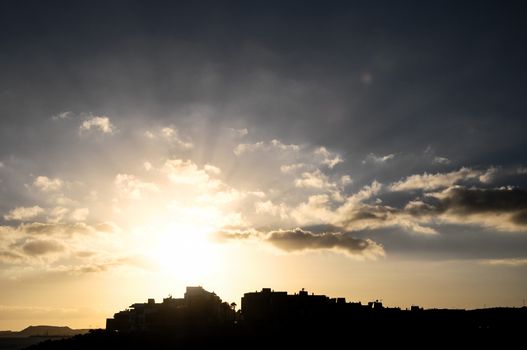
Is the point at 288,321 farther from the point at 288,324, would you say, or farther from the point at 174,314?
the point at 174,314

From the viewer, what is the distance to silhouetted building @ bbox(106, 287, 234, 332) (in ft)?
382

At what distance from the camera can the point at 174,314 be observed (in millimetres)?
119438

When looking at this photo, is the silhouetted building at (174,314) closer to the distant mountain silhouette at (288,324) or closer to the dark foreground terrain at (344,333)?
the distant mountain silhouette at (288,324)

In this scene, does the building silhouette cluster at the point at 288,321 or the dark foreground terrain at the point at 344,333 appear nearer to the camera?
the dark foreground terrain at the point at 344,333

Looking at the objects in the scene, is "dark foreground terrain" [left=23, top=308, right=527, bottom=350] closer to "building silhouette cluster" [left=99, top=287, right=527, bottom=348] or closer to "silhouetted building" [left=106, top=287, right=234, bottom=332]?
"building silhouette cluster" [left=99, top=287, right=527, bottom=348]

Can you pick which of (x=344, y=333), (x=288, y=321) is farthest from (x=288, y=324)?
(x=344, y=333)

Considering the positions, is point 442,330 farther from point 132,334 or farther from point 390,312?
point 132,334

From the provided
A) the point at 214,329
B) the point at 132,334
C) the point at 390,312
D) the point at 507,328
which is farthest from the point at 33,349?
the point at 507,328

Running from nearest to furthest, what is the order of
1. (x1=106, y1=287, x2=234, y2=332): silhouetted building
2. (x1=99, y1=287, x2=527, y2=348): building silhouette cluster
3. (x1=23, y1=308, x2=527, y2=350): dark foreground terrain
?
(x1=23, y1=308, x2=527, y2=350): dark foreground terrain < (x1=99, y1=287, x2=527, y2=348): building silhouette cluster < (x1=106, y1=287, x2=234, y2=332): silhouetted building

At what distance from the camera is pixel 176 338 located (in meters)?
104

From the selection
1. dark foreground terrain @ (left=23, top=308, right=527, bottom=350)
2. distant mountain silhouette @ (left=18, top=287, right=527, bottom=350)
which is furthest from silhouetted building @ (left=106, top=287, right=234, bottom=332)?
dark foreground terrain @ (left=23, top=308, right=527, bottom=350)

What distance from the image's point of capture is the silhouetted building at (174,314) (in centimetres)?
11631

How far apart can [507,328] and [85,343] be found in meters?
107

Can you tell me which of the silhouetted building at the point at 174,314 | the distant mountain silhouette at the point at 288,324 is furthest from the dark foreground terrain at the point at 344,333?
the silhouetted building at the point at 174,314
